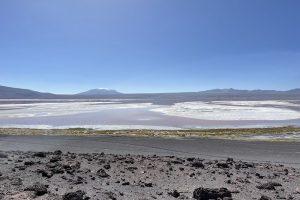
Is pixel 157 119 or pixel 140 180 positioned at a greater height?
pixel 157 119

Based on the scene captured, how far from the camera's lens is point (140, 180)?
43.4ft

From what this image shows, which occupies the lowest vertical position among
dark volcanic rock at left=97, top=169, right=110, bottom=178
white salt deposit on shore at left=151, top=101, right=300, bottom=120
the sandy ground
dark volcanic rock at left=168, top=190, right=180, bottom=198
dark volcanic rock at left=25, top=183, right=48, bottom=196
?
the sandy ground

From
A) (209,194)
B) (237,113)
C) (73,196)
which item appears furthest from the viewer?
(237,113)

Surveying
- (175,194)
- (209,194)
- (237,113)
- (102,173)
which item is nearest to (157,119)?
(237,113)

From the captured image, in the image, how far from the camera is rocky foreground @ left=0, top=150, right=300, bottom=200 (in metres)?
11.0

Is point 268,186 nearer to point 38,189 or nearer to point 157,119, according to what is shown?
point 38,189

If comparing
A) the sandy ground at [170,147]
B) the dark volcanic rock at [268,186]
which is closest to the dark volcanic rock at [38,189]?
the dark volcanic rock at [268,186]

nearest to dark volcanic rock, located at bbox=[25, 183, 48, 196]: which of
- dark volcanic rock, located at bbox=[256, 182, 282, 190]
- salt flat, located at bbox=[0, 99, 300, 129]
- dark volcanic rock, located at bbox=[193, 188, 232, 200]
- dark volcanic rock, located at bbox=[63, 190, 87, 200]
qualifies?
dark volcanic rock, located at bbox=[63, 190, 87, 200]

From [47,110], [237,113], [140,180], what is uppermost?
[237,113]

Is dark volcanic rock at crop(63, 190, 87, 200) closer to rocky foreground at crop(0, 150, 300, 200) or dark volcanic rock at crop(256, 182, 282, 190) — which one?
rocky foreground at crop(0, 150, 300, 200)

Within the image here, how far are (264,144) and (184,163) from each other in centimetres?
1055

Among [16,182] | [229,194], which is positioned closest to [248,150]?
[229,194]

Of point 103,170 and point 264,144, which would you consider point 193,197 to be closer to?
point 103,170

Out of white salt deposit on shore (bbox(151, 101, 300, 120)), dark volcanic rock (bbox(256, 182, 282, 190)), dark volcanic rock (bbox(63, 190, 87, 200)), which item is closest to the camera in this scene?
dark volcanic rock (bbox(63, 190, 87, 200))
